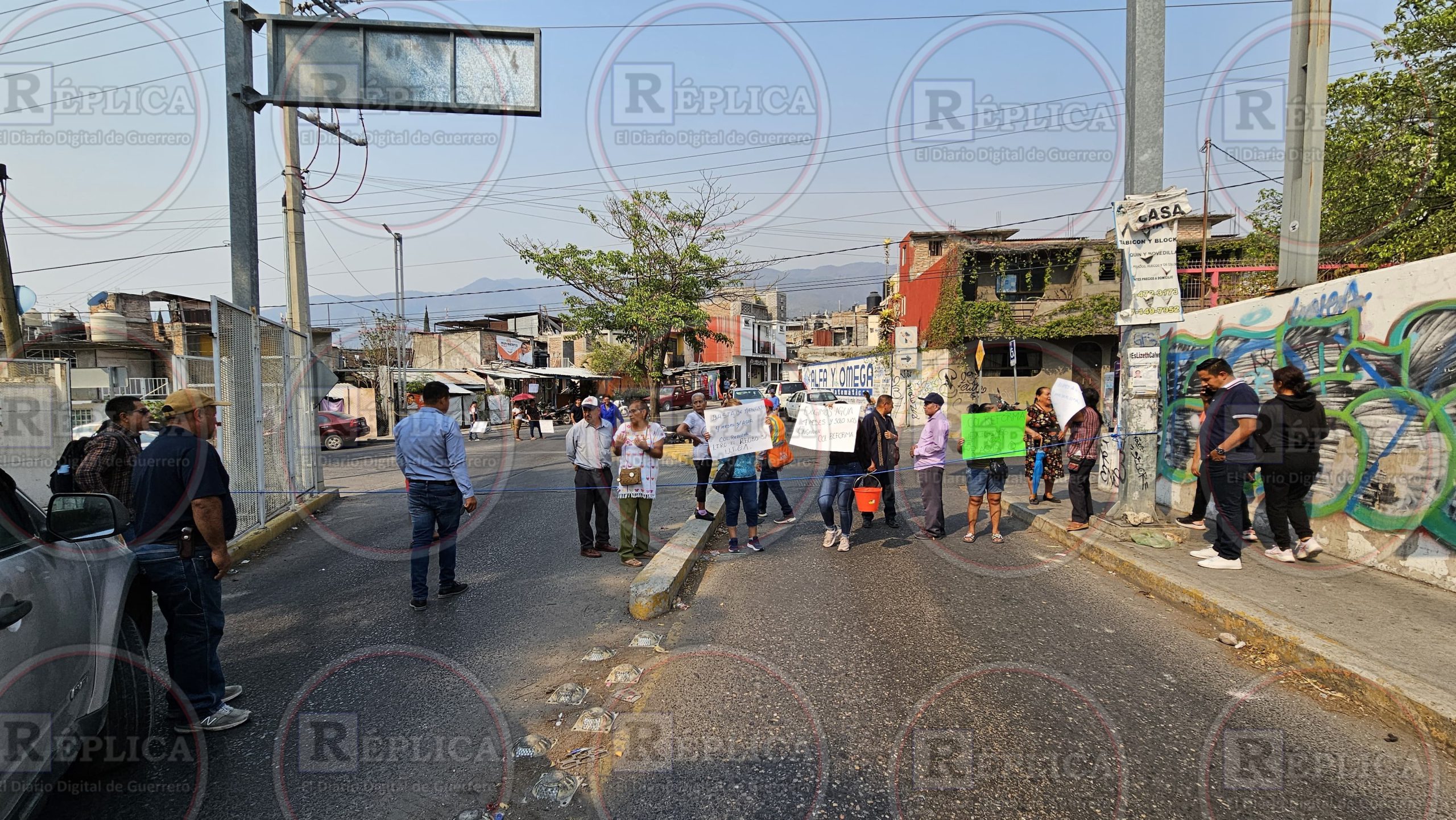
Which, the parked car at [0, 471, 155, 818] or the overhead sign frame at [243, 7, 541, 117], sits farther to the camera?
the overhead sign frame at [243, 7, 541, 117]

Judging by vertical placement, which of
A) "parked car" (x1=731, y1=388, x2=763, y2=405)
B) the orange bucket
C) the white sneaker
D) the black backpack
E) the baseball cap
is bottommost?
the white sneaker

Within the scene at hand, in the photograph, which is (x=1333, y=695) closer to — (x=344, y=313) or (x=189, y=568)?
(x=189, y=568)

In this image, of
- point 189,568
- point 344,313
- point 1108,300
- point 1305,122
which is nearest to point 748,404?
point 189,568

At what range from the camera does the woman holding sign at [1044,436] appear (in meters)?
8.88

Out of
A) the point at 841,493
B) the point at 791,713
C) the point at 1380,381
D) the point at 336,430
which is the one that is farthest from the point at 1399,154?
the point at 336,430

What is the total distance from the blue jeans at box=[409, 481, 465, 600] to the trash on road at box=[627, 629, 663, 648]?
6.25 ft

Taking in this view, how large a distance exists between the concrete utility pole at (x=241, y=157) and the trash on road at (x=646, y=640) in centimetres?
683

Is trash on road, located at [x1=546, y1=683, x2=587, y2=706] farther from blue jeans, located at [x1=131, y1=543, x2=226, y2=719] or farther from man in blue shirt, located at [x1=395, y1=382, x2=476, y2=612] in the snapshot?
man in blue shirt, located at [x1=395, y1=382, x2=476, y2=612]

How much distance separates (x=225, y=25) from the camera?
302 inches

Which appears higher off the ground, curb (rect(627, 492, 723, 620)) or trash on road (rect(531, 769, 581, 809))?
curb (rect(627, 492, 723, 620))

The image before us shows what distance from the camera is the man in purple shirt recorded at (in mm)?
7543

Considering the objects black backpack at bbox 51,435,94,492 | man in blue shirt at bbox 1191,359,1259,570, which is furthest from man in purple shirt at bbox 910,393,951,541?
black backpack at bbox 51,435,94,492

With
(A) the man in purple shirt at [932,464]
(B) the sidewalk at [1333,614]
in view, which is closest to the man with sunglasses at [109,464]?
(A) the man in purple shirt at [932,464]

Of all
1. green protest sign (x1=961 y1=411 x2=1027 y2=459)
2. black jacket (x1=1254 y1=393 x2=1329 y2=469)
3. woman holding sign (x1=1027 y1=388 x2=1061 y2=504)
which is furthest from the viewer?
woman holding sign (x1=1027 y1=388 x2=1061 y2=504)
